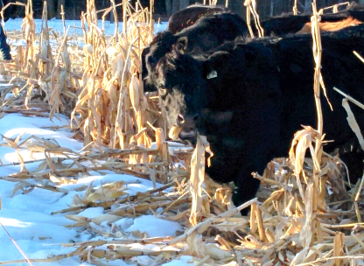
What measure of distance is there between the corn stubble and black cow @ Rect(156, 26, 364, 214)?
165 mm

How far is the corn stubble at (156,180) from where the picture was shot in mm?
Answer: 2518

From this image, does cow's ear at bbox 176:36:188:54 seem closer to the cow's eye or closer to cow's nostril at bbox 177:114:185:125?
the cow's eye

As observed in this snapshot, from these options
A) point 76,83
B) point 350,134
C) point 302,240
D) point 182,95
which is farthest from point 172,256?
point 76,83

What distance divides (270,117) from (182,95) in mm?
593

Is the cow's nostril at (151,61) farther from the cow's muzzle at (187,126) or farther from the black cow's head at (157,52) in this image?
the cow's muzzle at (187,126)

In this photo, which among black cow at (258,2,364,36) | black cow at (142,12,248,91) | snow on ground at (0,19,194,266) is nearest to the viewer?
snow on ground at (0,19,194,266)

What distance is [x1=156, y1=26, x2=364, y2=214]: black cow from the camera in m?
3.19

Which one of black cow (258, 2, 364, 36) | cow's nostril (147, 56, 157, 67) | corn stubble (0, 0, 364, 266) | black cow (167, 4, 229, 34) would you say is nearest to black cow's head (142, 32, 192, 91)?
cow's nostril (147, 56, 157, 67)

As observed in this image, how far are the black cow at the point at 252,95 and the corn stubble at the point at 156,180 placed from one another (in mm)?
165

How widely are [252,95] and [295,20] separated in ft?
6.74

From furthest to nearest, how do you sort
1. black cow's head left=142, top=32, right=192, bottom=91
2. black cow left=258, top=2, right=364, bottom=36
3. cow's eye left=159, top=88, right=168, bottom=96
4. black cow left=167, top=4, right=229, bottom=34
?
black cow left=167, top=4, right=229, bottom=34 → black cow left=258, top=2, right=364, bottom=36 → black cow's head left=142, top=32, right=192, bottom=91 → cow's eye left=159, top=88, right=168, bottom=96

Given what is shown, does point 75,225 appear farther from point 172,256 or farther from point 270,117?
point 270,117

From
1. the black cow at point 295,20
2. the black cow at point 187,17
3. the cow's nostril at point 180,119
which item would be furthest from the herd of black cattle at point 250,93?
the black cow at point 187,17

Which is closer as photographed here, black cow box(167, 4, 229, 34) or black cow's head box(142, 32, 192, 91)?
black cow's head box(142, 32, 192, 91)
